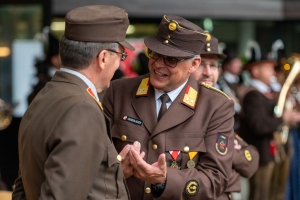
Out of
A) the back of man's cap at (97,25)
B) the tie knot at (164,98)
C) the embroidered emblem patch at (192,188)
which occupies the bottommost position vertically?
the embroidered emblem patch at (192,188)

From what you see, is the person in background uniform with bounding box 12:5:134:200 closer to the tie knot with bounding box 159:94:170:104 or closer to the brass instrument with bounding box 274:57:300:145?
the tie knot with bounding box 159:94:170:104

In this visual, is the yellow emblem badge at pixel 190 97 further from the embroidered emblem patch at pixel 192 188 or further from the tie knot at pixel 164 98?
the embroidered emblem patch at pixel 192 188

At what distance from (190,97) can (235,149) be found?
738 millimetres

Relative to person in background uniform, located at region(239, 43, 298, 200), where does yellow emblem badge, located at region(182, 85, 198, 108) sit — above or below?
above

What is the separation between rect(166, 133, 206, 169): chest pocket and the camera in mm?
4473

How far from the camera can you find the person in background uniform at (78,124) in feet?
11.3

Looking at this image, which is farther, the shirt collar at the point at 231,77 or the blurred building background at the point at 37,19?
the shirt collar at the point at 231,77

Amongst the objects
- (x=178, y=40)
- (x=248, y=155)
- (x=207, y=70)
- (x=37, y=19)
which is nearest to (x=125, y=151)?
(x=178, y=40)

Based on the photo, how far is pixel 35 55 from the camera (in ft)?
32.7

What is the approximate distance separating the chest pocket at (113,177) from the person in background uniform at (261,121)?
5222 millimetres

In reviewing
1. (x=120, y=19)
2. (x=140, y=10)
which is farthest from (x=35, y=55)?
(x=120, y=19)

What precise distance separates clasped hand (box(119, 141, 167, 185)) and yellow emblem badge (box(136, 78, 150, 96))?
0.52 m

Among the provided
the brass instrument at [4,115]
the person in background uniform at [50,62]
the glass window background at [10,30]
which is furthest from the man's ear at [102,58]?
the glass window background at [10,30]

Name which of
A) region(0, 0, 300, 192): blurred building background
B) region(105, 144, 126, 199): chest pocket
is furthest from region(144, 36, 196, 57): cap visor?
region(0, 0, 300, 192): blurred building background
